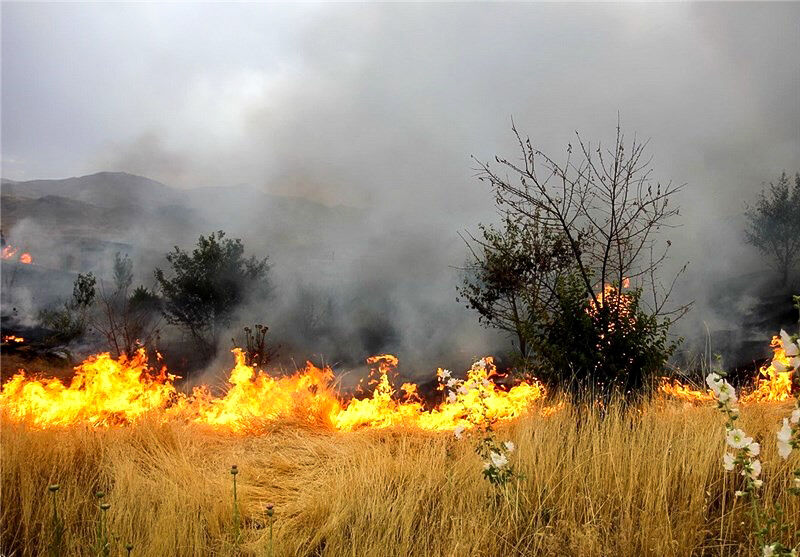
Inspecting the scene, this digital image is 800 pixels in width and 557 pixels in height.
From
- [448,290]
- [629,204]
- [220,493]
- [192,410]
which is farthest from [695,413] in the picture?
[448,290]

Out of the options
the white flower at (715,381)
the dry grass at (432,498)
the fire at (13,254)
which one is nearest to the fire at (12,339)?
the fire at (13,254)

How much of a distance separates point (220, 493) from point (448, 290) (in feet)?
60.9

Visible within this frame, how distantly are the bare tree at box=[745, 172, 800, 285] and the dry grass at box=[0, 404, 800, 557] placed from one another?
792 inches

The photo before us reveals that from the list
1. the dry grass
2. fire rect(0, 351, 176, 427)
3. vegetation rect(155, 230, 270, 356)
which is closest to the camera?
the dry grass

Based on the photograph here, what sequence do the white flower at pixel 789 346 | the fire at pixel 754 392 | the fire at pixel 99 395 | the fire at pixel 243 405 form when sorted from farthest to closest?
1. the fire at pixel 99 395
2. the fire at pixel 243 405
3. the fire at pixel 754 392
4. the white flower at pixel 789 346

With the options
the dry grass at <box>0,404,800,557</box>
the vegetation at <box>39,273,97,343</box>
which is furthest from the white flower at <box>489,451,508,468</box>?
the vegetation at <box>39,273,97,343</box>

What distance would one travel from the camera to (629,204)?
20.6 feet

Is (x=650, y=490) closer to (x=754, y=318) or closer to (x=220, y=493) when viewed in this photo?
(x=220, y=493)

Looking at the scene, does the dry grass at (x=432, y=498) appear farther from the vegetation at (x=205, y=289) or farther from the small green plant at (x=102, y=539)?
the vegetation at (x=205, y=289)

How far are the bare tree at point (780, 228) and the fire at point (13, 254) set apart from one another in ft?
104

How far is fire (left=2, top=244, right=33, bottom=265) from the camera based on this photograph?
22.8 meters

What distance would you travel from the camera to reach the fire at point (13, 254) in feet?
74.6

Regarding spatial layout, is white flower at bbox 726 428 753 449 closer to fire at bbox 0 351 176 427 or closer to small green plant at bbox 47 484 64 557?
small green plant at bbox 47 484 64 557

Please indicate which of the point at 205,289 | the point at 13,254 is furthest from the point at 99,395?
the point at 13,254
